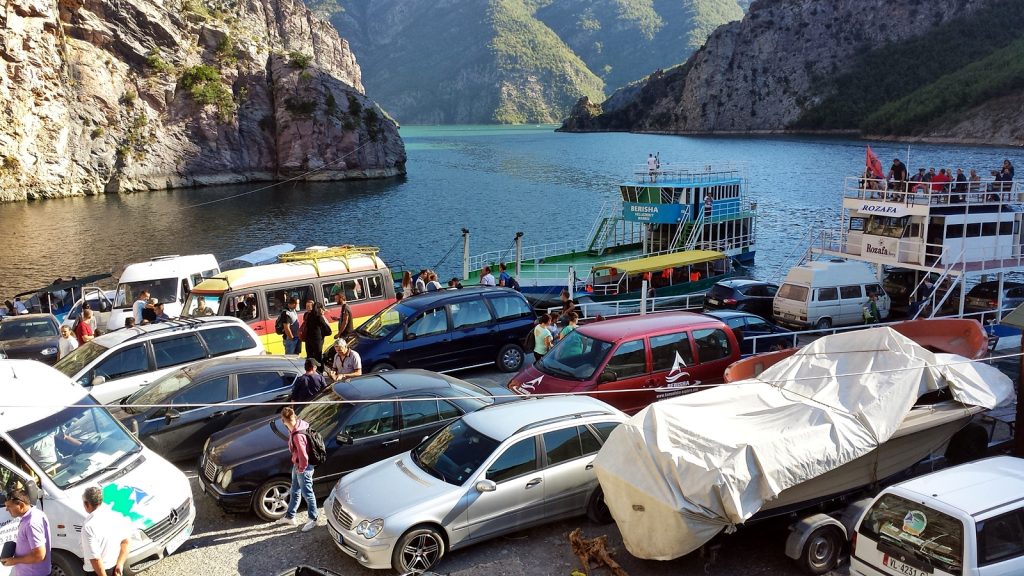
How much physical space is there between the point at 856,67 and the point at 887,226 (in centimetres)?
15938

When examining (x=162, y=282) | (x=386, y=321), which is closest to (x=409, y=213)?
(x=162, y=282)

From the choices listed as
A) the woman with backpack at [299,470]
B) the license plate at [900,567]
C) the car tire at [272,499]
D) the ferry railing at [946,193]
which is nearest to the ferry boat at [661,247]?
the ferry railing at [946,193]

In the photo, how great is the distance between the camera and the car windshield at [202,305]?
17.3m

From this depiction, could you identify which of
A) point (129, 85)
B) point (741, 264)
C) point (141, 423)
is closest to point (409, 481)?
point (141, 423)

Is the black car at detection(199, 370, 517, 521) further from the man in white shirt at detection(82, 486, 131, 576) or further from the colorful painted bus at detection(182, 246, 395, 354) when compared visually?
the colorful painted bus at detection(182, 246, 395, 354)

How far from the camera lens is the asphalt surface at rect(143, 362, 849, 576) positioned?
28.4ft

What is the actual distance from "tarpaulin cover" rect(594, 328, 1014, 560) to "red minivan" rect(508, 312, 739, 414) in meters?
2.64

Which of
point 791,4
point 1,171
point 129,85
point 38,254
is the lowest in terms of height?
point 38,254

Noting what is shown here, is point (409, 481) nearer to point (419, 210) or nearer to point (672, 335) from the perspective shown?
point (672, 335)

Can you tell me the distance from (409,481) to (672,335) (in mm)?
5903

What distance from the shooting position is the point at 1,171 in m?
70.5

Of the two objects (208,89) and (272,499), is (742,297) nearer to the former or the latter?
(272,499)

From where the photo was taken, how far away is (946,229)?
2159 centimetres

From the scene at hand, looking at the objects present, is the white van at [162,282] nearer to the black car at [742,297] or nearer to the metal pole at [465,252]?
the metal pole at [465,252]
